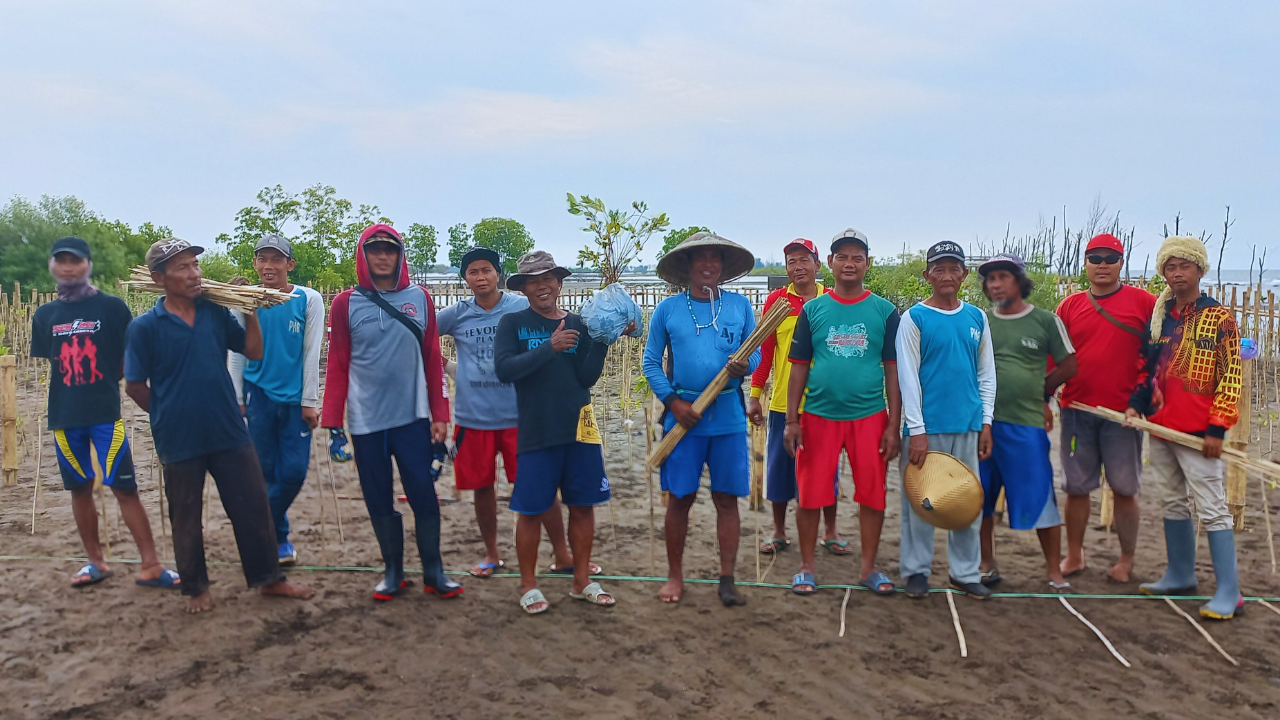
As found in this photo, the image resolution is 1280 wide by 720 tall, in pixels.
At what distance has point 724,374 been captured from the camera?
158 inches

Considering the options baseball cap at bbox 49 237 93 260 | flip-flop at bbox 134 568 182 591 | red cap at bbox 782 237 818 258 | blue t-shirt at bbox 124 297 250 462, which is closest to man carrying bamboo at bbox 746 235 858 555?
red cap at bbox 782 237 818 258

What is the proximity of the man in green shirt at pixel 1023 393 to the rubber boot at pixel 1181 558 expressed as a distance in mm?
486

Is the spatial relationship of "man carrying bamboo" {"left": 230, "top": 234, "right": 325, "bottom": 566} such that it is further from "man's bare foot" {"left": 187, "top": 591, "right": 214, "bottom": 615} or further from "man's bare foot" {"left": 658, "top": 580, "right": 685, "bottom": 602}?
"man's bare foot" {"left": 658, "top": 580, "right": 685, "bottom": 602}

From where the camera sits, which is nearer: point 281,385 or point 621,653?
point 621,653

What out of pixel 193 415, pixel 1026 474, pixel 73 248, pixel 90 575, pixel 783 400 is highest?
pixel 73 248

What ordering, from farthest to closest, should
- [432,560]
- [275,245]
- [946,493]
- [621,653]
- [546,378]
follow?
[275,245] < [432,560] < [546,378] < [946,493] < [621,653]

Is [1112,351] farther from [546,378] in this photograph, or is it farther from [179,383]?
[179,383]

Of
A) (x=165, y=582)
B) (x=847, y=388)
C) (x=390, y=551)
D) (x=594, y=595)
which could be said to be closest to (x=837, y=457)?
(x=847, y=388)

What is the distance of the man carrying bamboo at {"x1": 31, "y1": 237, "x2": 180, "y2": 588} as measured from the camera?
437 cm

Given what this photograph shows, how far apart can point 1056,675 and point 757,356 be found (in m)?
1.85

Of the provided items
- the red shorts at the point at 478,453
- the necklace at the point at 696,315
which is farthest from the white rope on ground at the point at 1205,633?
the red shorts at the point at 478,453

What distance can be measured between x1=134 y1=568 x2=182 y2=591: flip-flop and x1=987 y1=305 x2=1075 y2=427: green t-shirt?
4.32 metres

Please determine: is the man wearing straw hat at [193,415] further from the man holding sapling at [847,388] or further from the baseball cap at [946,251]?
the baseball cap at [946,251]

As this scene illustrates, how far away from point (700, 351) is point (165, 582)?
9.86 ft
